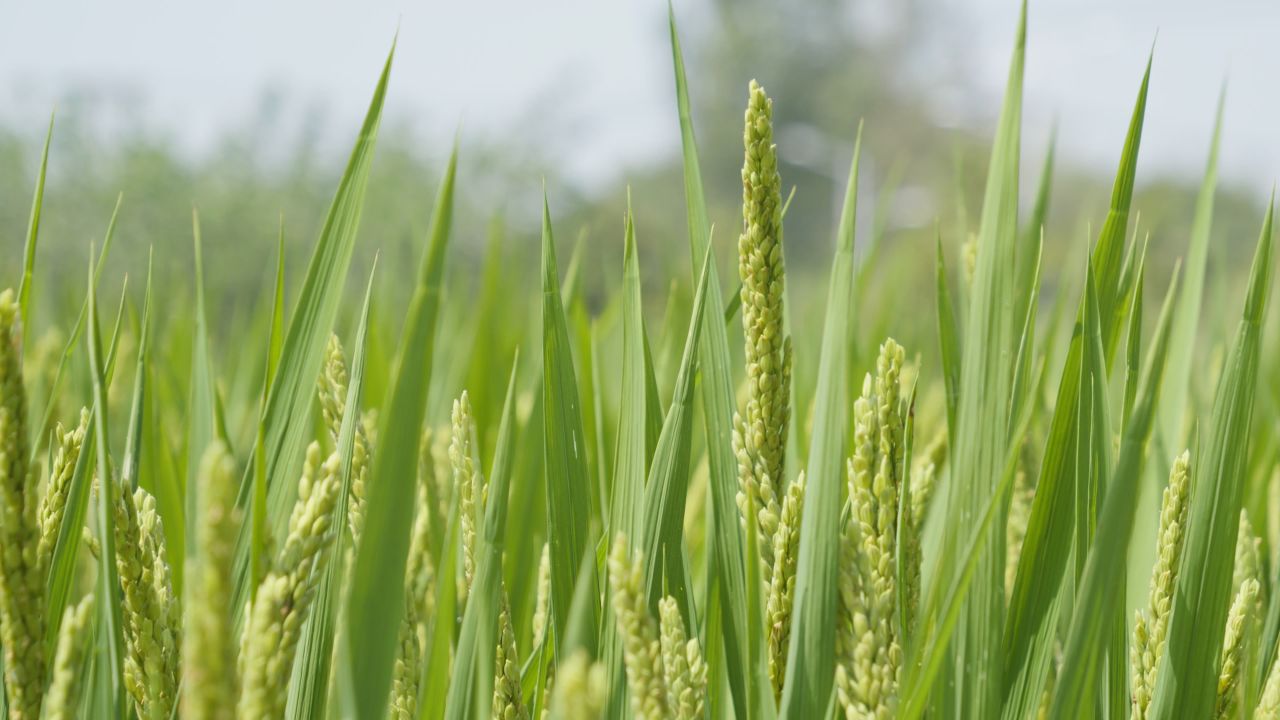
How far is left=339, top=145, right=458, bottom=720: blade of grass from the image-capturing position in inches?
15.5

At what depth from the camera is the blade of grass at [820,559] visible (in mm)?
459

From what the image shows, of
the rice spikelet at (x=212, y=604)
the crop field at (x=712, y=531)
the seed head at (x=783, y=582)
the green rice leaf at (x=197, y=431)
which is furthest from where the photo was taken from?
the green rice leaf at (x=197, y=431)

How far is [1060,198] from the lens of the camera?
2544cm

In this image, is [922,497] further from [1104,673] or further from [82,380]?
[82,380]

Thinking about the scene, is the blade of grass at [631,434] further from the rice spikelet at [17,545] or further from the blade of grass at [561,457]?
the rice spikelet at [17,545]

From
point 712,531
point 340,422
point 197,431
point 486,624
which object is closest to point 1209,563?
point 712,531

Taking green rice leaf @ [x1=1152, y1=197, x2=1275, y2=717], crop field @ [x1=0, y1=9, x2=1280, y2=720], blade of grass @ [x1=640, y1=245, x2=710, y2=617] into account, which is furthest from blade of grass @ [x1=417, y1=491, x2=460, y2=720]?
green rice leaf @ [x1=1152, y1=197, x2=1275, y2=717]

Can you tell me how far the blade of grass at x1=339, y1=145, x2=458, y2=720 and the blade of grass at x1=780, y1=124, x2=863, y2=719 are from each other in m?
0.18

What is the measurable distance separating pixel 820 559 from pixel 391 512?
19cm

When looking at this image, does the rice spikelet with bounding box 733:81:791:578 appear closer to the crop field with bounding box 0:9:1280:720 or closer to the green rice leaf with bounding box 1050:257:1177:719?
the crop field with bounding box 0:9:1280:720

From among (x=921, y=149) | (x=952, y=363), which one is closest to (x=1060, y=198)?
(x=921, y=149)

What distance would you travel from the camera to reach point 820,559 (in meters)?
0.46

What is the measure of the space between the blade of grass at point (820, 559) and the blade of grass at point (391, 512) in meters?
0.18

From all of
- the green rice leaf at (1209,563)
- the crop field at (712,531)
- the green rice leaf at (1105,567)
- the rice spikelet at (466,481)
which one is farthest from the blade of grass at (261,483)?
the green rice leaf at (1209,563)
